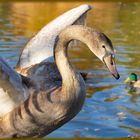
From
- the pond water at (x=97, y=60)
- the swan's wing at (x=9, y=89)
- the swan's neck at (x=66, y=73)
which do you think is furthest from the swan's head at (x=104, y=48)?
the pond water at (x=97, y=60)

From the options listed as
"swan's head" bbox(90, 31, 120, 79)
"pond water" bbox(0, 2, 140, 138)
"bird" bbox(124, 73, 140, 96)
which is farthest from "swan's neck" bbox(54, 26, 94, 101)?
"bird" bbox(124, 73, 140, 96)

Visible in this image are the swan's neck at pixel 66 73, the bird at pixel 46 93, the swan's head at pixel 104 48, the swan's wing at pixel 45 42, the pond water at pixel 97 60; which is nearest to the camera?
the swan's head at pixel 104 48

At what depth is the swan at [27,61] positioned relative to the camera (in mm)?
5587

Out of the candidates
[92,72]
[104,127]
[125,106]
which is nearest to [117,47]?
[92,72]

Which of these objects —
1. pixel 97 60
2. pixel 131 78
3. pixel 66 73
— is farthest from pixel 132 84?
pixel 66 73

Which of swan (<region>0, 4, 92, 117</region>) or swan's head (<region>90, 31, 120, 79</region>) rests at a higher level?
swan's head (<region>90, 31, 120, 79</region>)

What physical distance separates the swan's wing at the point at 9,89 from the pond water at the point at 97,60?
47.7 inches

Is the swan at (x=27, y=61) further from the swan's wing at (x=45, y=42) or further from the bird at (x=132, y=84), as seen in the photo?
the bird at (x=132, y=84)

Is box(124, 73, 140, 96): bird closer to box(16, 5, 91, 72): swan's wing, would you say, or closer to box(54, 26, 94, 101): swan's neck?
box(16, 5, 91, 72): swan's wing

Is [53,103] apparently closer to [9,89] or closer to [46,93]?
[46,93]

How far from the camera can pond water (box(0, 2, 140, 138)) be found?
7512 mm

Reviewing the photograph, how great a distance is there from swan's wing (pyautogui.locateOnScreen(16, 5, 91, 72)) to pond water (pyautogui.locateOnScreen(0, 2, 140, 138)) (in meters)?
1.01

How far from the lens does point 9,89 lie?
226 inches

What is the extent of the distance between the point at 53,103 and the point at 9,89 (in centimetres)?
50
